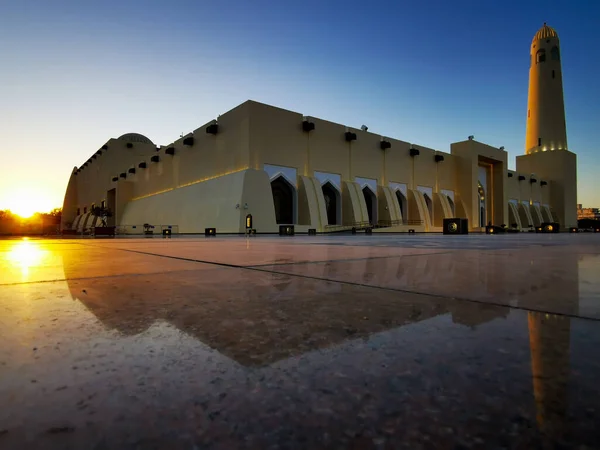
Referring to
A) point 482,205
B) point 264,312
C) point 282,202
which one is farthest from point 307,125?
point 482,205

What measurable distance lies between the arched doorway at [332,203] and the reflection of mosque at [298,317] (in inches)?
1110

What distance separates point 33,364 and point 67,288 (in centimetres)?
133

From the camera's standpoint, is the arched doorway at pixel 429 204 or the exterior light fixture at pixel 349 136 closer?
the exterior light fixture at pixel 349 136

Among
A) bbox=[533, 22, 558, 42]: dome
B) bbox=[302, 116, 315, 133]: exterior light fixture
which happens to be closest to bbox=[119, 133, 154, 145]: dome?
bbox=[302, 116, 315, 133]: exterior light fixture

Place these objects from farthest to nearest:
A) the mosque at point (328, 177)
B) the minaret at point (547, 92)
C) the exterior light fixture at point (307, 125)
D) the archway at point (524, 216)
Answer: the minaret at point (547, 92) → the archway at point (524, 216) → the exterior light fixture at point (307, 125) → the mosque at point (328, 177)

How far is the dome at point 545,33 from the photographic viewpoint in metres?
51.3

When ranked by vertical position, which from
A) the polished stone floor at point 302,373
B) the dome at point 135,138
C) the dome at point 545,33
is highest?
the dome at point 545,33

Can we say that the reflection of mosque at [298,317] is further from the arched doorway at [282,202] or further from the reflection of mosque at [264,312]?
the arched doorway at [282,202]

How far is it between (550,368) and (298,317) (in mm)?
753

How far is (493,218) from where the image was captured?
43.9 m

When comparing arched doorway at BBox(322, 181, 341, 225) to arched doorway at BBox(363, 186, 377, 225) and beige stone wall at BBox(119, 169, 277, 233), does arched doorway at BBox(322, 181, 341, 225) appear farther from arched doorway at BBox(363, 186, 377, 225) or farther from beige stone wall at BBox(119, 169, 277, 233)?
beige stone wall at BBox(119, 169, 277, 233)

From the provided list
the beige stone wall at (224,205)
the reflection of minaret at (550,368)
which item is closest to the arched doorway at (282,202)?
the beige stone wall at (224,205)

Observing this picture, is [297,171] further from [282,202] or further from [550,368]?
[550,368]

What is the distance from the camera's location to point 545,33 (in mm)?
51688
